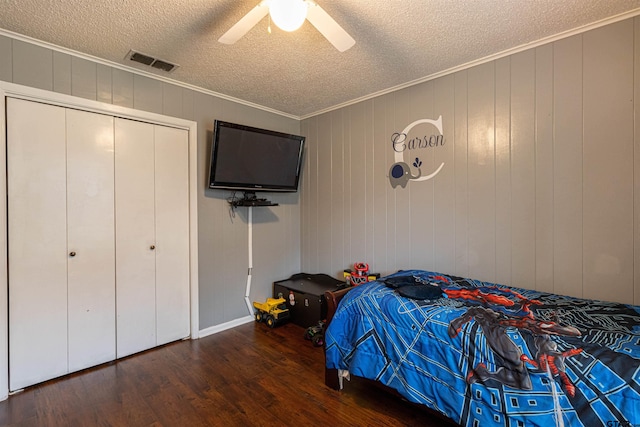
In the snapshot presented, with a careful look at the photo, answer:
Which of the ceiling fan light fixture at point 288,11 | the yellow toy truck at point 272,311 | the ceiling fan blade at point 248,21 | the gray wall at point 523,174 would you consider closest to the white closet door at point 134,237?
the yellow toy truck at point 272,311

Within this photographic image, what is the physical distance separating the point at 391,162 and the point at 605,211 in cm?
164

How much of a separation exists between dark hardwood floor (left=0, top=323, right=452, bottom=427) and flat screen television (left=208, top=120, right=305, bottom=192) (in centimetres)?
166

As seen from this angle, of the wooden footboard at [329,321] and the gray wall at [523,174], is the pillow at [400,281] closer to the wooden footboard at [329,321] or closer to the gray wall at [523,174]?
the wooden footboard at [329,321]

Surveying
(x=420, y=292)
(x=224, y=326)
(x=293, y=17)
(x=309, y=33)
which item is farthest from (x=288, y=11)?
(x=224, y=326)

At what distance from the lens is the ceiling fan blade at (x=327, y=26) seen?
4.83 feet

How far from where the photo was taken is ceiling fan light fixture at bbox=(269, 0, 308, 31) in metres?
1.40

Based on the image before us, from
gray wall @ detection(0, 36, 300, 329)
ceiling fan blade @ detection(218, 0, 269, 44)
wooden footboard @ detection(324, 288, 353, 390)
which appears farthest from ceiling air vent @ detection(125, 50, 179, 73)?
wooden footboard @ detection(324, 288, 353, 390)

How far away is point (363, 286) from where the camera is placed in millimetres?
2258

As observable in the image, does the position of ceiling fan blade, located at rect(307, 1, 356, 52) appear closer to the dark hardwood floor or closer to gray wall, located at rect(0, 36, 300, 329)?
gray wall, located at rect(0, 36, 300, 329)

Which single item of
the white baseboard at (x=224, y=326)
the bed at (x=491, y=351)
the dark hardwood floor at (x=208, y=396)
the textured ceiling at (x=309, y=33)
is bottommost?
the dark hardwood floor at (x=208, y=396)

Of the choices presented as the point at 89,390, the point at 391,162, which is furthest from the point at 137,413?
the point at 391,162

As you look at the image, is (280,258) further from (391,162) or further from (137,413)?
(137,413)

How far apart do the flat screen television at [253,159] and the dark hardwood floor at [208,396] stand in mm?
1657

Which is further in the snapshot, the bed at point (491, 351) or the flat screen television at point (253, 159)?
the flat screen television at point (253, 159)
